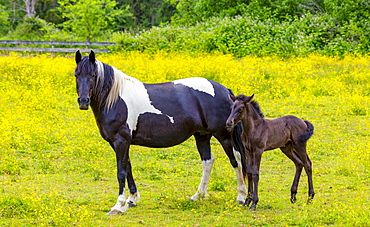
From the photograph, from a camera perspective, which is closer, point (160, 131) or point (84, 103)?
point (84, 103)

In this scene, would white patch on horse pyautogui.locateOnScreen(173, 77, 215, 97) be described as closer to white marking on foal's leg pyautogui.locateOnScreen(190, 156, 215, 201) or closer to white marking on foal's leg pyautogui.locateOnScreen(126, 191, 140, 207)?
white marking on foal's leg pyautogui.locateOnScreen(190, 156, 215, 201)

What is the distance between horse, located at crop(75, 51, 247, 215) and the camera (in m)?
7.41

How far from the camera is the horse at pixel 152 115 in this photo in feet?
24.3

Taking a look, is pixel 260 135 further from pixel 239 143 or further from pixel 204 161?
pixel 204 161

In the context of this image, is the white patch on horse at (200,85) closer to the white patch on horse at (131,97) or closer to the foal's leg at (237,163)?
the white patch on horse at (131,97)

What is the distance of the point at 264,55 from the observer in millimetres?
24062

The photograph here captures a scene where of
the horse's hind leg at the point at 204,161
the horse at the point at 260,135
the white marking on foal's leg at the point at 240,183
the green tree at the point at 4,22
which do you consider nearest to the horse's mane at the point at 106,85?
the horse's hind leg at the point at 204,161

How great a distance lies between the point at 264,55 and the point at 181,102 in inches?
665

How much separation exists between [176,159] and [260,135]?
3754 mm

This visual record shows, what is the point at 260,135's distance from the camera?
7414 mm

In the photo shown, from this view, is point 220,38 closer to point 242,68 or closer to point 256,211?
point 242,68

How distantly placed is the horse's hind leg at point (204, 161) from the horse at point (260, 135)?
80 cm

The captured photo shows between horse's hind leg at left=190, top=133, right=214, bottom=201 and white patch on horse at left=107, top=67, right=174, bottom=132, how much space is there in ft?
2.56

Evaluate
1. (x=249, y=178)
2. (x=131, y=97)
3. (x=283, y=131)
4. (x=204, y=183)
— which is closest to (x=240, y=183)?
(x=249, y=178)
